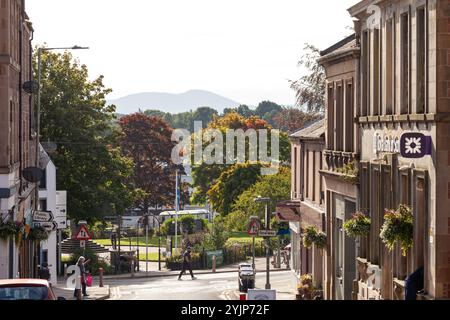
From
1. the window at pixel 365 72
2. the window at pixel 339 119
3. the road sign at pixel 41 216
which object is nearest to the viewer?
the window at pixel 365 72

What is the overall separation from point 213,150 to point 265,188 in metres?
33.8

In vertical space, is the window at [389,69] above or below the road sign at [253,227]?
above

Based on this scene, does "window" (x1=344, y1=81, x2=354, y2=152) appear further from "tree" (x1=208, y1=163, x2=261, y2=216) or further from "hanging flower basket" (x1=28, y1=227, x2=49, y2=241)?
"tree" (x1=208, y1=163, x2=261, y2=216)

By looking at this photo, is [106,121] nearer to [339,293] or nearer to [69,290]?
[69,290]

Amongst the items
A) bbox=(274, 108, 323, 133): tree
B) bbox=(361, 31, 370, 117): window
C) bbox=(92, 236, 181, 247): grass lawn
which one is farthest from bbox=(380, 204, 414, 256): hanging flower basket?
bbox=(92, 236, 181, 247): grass lawn

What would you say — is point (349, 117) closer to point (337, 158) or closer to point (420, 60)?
point (337, 158)

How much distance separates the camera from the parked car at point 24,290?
20.4 meters

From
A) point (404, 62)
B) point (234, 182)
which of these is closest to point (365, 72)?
point (404, 62)

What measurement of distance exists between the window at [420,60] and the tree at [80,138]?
44538 millimetres

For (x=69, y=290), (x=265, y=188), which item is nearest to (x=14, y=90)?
(x=69, y=290)

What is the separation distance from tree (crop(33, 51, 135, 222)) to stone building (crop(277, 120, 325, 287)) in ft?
62.0

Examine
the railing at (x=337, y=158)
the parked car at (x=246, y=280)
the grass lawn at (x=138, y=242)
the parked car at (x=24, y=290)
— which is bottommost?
the grass lawn at (x=138, y=242)

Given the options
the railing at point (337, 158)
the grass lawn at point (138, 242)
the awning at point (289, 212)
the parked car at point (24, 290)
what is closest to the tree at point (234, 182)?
the grass lawn at point (138, 242)

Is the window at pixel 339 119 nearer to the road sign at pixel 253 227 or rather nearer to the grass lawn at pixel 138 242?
the road sign at pixel 253 227
